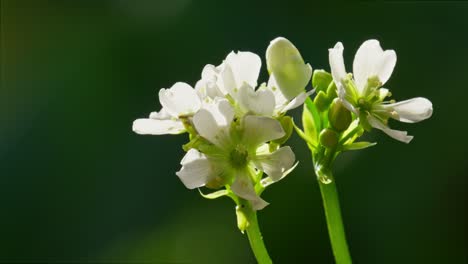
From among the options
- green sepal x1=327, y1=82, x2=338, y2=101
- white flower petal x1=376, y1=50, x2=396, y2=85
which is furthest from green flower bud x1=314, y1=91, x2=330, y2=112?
white flower petal x1=376, y1=50, x2=396, y2=85

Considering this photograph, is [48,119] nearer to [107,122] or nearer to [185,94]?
[107,122]

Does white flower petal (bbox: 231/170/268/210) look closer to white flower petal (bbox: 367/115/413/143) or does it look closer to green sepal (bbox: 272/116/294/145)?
green sepal (bbox: 272/116/294/145)

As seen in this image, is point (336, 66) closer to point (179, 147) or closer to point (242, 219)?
point (242, 219)

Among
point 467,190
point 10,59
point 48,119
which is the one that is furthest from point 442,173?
point 10,59

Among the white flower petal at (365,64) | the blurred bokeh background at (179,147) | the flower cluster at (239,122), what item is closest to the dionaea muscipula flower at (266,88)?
the flower cluster at (239,122)

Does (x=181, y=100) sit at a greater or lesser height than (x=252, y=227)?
greater

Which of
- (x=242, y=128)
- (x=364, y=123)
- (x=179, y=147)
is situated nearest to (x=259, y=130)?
(x=242, y=128)
